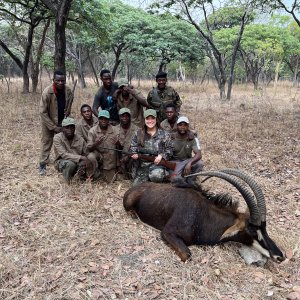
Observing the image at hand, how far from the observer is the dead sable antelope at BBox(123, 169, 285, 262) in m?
4.05

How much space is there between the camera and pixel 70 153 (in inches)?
244

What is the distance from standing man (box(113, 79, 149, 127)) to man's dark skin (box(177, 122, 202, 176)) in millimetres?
1345

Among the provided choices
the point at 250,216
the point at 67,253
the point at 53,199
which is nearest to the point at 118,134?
the point at 53,199

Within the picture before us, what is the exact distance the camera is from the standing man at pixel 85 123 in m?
6.66

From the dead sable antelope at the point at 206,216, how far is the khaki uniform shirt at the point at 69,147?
170 centimetres

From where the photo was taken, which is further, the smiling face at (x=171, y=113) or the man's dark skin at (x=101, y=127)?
the smiling face at (x=171, y=113)

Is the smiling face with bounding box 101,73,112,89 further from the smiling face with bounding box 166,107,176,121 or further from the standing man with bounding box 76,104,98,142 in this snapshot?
the smiling face with bounding box 166,107,176,121

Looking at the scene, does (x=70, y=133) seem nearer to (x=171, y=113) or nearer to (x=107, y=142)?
(x=107, y=142)

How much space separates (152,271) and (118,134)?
2.91 metres

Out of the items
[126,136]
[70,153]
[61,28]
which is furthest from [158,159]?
[61,28]

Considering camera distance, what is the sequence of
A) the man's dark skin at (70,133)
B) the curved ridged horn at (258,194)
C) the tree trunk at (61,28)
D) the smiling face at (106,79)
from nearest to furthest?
the curved ridged horn at (258,194) < the man's dark skin at (70,133) < the smiling face at (106,79) < the tree trunk at (61,28)

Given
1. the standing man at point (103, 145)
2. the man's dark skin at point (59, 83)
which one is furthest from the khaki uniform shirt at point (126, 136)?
the man's dark skin at point (59, 83)

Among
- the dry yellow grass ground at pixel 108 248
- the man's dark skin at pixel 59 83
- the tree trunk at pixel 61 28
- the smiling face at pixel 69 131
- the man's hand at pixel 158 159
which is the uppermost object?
the tree trunk at pixel 61 28

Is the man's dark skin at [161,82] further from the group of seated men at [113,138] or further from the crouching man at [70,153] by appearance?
the crouching man at [70,153]
